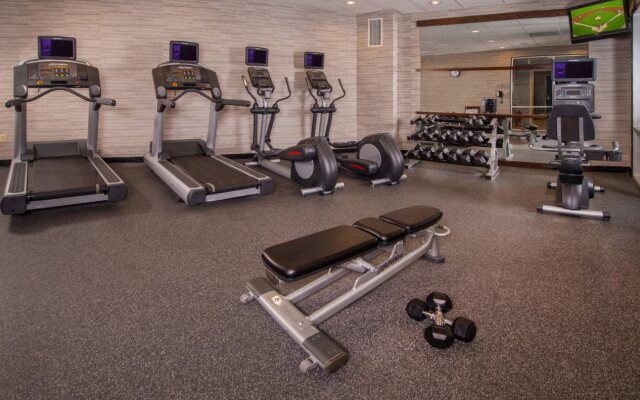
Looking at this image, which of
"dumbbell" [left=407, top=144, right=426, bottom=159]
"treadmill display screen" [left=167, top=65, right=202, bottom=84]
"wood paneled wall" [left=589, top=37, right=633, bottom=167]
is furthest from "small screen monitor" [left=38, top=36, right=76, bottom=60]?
"wood paneled wall" [left=589, top=37, right=633, bottom=167]

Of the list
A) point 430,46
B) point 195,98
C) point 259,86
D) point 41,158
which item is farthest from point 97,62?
point 430,46

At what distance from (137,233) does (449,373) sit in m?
2.67

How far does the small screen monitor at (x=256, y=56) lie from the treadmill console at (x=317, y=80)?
757 millimetres

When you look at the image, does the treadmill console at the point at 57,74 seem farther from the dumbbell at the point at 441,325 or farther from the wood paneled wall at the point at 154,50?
the dumbbell at the point at 441,325

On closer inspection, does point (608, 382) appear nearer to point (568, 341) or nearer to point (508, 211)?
point (568, 341)

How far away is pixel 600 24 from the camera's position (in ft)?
17.2

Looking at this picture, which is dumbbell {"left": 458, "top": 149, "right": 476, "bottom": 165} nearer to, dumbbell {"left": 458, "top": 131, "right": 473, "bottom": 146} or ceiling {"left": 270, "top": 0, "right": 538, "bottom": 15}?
dumbbell {"left": 458, "top": 131, "right": 473, "bottom": 146}

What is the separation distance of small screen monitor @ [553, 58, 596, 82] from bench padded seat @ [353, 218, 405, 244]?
3365mm

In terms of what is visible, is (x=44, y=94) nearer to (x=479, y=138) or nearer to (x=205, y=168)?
(x=205, y=168)

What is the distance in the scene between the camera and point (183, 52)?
17.5 ft

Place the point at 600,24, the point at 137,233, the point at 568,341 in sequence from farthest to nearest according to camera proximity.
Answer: the point at 600,24 < the point at 137,233 < the point at 568,341

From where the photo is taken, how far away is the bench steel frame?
5.25ft

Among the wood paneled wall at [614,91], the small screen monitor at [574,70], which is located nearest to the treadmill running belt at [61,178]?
the small screen monitor at [574,70]

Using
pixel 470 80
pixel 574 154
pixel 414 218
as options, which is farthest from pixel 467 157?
pixel 470 80
